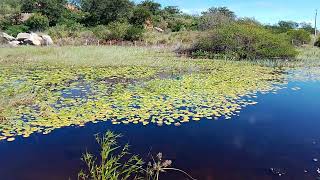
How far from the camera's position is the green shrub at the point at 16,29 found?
96.6 ft

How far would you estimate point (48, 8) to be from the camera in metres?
34.6

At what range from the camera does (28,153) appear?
573cm

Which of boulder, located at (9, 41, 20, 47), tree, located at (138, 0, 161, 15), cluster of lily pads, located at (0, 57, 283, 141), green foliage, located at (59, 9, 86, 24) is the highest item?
tree, located at (138, 0, 161, 15)

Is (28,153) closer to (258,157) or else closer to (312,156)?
(258,157)

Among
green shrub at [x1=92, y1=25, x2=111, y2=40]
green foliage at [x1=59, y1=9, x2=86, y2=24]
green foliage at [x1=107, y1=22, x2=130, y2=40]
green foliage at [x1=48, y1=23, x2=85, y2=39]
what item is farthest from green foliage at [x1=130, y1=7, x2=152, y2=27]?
green shrub at [x1=92, y1=25, x2=111, y2=40]

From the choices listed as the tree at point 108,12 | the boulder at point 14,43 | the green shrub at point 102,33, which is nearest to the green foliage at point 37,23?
the green shrub at point 102,33

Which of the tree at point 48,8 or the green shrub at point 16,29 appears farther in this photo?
the tree at point 48,8

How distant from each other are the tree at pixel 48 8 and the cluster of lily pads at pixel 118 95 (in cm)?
2087

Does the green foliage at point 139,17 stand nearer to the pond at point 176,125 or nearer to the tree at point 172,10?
the tree at point 172,10

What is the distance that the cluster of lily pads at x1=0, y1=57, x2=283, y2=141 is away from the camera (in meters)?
7.49

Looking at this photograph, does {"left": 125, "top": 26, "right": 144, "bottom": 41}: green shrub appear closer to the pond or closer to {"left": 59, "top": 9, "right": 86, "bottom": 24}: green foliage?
{"left": 59, "top": 9, "right": 86, "bottom": 24}: green foliage

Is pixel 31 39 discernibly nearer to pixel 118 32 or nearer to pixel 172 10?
pixel 118 32

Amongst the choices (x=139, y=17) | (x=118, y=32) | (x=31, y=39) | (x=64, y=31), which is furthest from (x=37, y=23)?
(x=139, y=17)

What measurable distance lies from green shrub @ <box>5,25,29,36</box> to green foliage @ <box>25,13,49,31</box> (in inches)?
21.6
